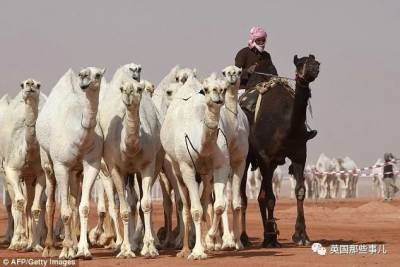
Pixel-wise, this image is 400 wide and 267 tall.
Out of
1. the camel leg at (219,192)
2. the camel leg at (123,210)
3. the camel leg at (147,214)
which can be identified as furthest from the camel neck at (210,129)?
the camel leg at (123,210)

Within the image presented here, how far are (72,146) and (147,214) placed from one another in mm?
1402

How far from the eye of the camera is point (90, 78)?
14.9 metres

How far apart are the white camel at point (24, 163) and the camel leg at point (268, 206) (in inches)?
137

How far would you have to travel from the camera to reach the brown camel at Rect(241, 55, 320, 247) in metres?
17.8

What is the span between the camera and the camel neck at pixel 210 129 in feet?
48.1

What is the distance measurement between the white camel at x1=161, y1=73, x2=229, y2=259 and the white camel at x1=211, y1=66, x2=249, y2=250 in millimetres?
397

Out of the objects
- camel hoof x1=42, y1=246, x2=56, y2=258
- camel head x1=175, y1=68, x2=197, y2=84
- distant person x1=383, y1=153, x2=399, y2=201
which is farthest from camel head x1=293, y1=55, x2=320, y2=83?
distant person x1=383, y1=153, x2=399, y2=201

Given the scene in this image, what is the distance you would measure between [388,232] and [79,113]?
8.92 metres

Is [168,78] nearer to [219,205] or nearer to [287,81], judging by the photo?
[287,81]

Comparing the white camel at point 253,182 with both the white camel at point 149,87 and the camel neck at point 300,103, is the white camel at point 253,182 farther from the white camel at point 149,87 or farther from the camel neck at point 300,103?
the camel neck at point 300,103

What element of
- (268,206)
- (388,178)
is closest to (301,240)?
(268,206)

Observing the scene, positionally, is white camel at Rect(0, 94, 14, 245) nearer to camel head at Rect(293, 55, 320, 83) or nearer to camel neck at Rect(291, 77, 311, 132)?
camel neck at Rect(291, 77, 311, 132)

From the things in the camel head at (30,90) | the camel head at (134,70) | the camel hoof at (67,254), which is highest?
the camel head at (134,70)

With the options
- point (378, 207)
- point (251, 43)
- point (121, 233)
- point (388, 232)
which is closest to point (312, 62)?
point (251, 43)
